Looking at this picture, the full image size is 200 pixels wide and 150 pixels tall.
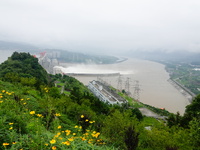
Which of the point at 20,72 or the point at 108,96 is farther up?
the point at 20,72

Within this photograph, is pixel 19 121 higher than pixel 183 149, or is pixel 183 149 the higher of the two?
pixel 19 121

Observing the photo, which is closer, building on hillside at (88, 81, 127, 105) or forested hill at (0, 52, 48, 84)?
forested hill at (0, 52, 48, 84)

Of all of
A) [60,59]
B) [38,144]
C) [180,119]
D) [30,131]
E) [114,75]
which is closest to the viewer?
[38,144]

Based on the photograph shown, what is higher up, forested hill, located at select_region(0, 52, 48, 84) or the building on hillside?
forested hill, located at select_region(0, 52, 48, 84)

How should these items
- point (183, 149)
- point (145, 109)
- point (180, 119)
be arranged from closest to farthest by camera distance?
point (183, 149) → point (180, 119) → point (145, 109)

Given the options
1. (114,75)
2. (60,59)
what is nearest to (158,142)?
(114,75)

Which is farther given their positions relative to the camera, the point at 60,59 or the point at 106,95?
the point at 60,59

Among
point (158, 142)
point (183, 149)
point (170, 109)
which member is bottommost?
point (170, 109)

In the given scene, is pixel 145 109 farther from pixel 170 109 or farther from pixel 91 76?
pixel 91 76

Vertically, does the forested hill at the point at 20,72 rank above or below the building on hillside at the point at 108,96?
above

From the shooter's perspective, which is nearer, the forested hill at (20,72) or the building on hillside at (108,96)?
the forested hill at (20,72)

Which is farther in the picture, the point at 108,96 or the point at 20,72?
the point at 108,96
